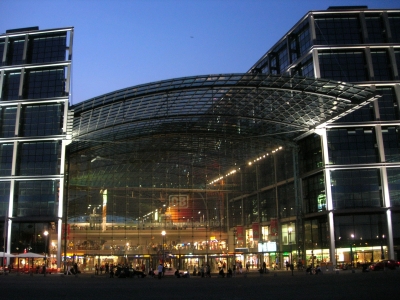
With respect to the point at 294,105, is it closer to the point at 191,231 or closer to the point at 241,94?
the point at 241,94

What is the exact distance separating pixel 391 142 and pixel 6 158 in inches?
1801

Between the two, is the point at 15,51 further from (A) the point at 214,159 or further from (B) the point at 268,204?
(B) the point at 268,204

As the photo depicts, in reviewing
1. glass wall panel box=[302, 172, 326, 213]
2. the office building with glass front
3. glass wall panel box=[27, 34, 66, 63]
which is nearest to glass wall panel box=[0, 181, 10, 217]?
the office building with glass front

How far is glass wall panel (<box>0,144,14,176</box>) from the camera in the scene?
2242 inches

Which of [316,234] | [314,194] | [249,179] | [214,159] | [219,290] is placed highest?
[214,159]

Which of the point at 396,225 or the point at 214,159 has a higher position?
the point at 214,159

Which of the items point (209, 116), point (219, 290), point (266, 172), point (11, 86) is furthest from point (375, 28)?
point (219, 290)

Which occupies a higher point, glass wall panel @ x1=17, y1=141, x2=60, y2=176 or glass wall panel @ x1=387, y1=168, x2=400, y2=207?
glass wall panel @ x1=17, y1=141, x2=60, y2=176

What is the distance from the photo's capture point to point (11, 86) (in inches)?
2328

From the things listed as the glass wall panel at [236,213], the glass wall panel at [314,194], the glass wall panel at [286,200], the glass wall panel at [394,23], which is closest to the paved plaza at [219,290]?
the glass wall panel at [314,194]

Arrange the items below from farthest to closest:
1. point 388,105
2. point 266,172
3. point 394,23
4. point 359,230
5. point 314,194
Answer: point 266,172
point 394,23
point 314,194
point 388,105
point 359,230

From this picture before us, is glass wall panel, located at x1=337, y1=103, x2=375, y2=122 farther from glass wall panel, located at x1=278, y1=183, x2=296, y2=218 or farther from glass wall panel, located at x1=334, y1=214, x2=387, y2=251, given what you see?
glass wall panel, located at x1=278, y1=183, x2=296, y2=218

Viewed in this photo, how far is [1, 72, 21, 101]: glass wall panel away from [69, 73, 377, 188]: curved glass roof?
8.48 m

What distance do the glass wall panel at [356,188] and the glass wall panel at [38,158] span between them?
106ft
